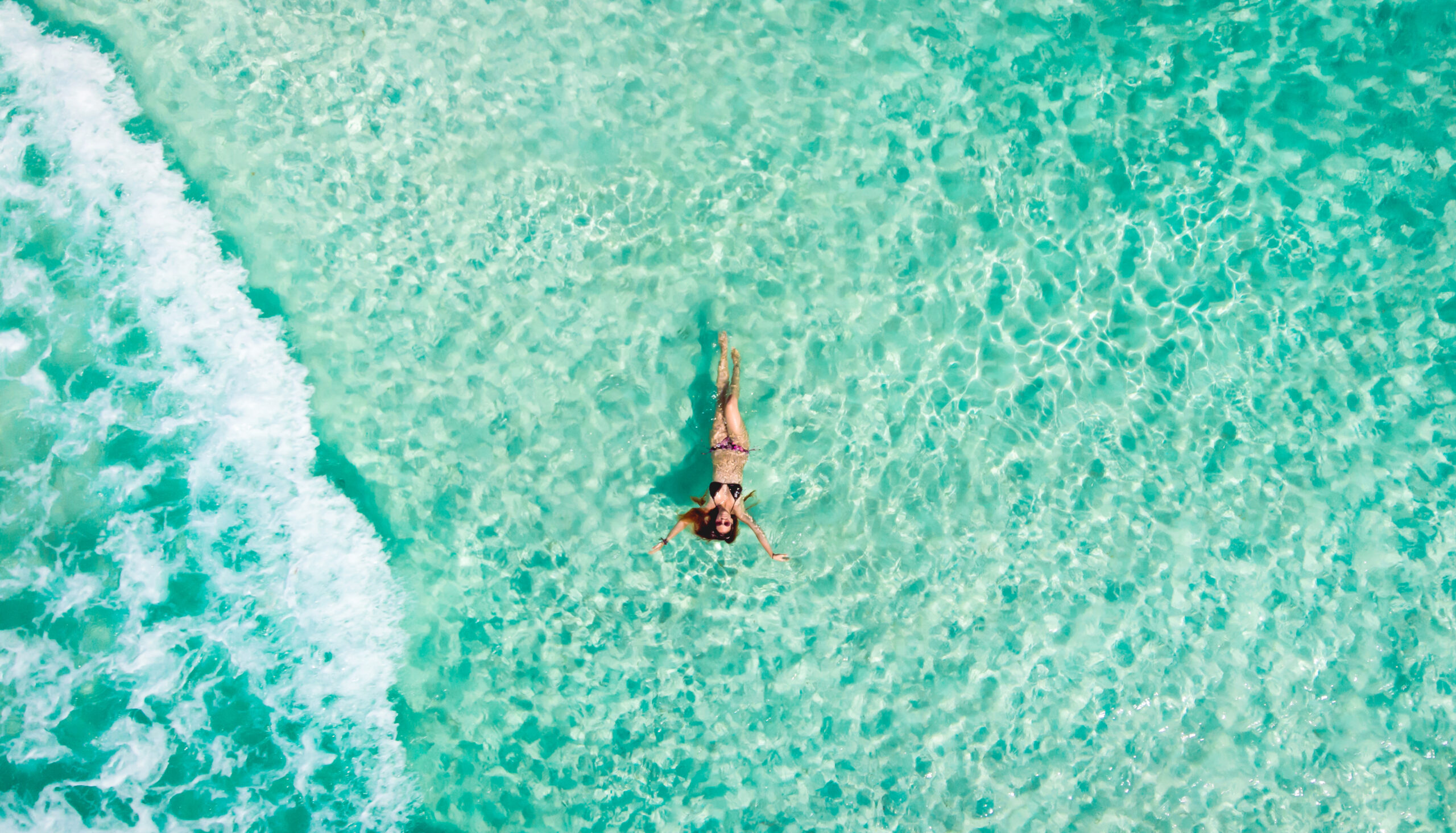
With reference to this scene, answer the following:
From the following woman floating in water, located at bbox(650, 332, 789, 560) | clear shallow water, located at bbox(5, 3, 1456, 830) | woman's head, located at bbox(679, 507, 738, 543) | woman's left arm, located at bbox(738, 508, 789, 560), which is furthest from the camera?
clear shallow water, located at bbox(5, 3, 1456, 830)

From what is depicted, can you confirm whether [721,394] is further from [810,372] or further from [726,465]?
[810,372]

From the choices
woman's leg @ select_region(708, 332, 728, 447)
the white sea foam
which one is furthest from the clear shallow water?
woman's leg @ select_region(708, 332, 728, 447)

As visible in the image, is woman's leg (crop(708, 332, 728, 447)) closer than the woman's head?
No

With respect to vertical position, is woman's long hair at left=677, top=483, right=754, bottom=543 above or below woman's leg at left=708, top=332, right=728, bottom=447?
below

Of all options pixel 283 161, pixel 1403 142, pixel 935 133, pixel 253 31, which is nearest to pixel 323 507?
pixel 283 161

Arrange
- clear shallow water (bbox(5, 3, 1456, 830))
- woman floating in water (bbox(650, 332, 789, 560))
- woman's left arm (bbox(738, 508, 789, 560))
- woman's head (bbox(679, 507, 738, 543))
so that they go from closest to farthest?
woman's head (bbox(679, 507, 738, 543)), woman floating in water (bbox(650, 332, 789, 560)), woman's left arm (bbox(738, 508, 789, 560)), clear shallow water (bbox(5, 3, 1456, 830))

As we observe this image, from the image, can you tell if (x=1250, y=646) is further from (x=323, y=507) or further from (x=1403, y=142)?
(x=323, y=507)

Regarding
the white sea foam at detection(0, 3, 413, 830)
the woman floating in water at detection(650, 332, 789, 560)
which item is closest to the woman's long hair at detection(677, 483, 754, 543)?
the woman floating in water at detection(650, 332, 789, 560)

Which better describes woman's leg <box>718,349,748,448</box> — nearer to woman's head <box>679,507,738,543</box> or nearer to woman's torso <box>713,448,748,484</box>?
woman's torso <box>713,448,748,484</box>
